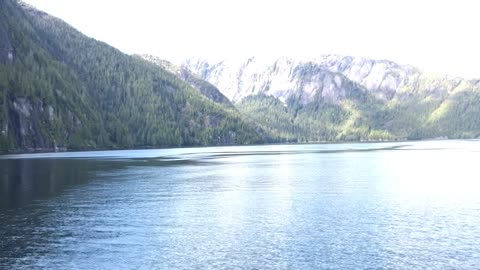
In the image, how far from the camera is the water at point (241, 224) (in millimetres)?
45219

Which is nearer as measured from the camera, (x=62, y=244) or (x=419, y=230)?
(x=62, y=244)

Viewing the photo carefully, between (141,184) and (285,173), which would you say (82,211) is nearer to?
(141,184)

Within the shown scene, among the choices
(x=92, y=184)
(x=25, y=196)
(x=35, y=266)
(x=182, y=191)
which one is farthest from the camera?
(x=92, y=184)

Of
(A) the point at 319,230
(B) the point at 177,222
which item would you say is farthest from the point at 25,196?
(A) the point at 319,230

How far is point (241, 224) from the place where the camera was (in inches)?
2419

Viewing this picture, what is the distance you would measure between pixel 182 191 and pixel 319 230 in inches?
1634

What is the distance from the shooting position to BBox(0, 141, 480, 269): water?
148 ft

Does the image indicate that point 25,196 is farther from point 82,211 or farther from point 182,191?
point 182,191

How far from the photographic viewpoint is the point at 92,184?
4117 inches

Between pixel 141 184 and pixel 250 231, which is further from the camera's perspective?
pixel 141 184

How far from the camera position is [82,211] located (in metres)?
70.8

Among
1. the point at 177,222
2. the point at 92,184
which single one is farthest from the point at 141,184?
the point at 177,222

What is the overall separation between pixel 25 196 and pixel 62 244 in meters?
37.4

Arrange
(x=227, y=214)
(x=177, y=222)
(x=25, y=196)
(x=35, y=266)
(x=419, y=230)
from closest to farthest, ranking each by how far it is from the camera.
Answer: (x=35, y=266)
(x=419, y=230)
(x=177, y=222)
(x=227, y=214)
(x=25, y=196)
